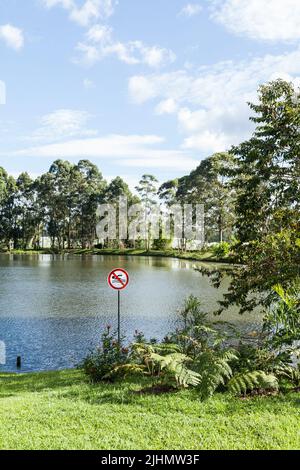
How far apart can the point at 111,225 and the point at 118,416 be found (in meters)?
79.8

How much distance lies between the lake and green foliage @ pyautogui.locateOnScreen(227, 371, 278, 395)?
7.34 metres

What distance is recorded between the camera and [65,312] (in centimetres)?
2106

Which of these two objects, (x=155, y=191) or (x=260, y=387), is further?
(x=155, y=191)

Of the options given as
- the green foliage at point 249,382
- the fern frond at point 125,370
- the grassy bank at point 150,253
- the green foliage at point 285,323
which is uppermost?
the green foliage at point 285,323

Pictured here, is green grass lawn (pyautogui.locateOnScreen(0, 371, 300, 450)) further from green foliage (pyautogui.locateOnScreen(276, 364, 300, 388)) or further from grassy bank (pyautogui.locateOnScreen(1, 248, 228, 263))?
grassy bank (pyautogui.locateOnScreen(1, 248, 228, 263))

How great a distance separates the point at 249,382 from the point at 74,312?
16144mm

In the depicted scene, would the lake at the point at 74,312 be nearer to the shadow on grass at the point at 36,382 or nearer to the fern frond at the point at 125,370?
the shadow on grass at the point at 36,382

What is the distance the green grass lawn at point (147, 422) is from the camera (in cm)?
446

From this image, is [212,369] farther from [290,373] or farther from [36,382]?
[36,382]

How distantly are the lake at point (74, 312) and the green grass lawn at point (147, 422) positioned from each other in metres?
6.52

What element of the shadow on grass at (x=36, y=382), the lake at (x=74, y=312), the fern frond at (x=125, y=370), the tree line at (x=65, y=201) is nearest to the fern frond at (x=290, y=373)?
the fern frond at (x=125, y=370)

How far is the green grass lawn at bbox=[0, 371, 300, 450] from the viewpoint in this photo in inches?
176
